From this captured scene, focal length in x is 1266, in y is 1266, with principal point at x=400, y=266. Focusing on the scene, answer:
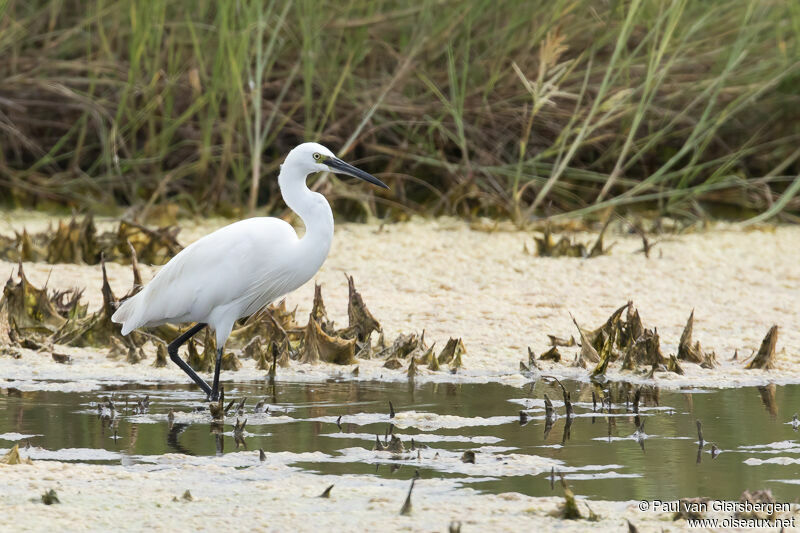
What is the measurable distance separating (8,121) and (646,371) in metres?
4.79

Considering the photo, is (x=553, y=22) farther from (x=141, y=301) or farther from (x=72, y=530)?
(x=72, y=530)

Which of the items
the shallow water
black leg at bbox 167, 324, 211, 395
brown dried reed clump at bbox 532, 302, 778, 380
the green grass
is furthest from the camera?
the green grass

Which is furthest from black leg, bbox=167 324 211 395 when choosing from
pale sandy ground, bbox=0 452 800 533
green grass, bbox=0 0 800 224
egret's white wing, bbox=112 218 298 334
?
green grass, bbox=0 0 800 224

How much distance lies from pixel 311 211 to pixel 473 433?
3.44 ft

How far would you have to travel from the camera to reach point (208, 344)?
4.69 m

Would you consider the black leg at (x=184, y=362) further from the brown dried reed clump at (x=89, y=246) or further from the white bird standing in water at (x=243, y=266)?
the brown dried reed clump at (x=89, y=246)

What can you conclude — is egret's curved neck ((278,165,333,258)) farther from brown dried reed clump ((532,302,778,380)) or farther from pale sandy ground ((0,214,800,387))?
brown dried reed clump ((532,302,778,380))

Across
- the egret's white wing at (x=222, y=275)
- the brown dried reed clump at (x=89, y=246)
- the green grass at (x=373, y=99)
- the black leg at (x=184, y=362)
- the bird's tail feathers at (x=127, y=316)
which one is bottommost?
the black leg at (x=184, y=362)

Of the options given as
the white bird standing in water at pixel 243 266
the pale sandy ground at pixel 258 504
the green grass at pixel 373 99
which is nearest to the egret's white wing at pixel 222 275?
the white bird standing in water at pixel 243 266

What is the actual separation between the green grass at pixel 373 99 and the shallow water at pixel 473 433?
10.1 feet

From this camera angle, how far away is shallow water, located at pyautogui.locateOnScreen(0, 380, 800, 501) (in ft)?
10.5

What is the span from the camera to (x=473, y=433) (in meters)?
3.68

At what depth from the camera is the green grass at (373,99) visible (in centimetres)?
740

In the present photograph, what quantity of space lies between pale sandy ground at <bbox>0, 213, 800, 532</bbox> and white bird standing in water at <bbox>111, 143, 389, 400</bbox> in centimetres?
29
